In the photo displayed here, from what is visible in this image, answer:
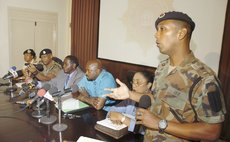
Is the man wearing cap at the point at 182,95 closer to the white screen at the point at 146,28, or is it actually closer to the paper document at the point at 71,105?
the paper document at the point at 71,105

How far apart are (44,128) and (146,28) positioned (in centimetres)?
268

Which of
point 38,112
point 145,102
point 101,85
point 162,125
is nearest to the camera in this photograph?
point 162,125

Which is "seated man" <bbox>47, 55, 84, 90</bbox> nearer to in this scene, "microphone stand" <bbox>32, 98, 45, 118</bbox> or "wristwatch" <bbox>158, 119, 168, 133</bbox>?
"microphone stand" <bbox>32, 98, 45, 118</bbox>

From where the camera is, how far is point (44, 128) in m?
1.61

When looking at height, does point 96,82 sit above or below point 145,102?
below

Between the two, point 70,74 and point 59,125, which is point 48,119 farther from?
point 70,74

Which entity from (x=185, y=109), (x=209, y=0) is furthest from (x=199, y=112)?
(x=209, y=0)

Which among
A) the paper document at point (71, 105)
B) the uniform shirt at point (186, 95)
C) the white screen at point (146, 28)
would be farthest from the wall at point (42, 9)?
the uniform shirt at point (186, 95)

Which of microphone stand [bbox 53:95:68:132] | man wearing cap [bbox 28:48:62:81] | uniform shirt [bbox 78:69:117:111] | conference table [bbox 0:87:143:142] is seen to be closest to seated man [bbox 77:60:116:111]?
uniform shirt [bbox 78:69:117:111]

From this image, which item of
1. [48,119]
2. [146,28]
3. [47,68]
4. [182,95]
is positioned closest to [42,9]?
[47,68]

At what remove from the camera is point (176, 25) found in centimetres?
110

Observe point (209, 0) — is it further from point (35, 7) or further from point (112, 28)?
point (35, 7)

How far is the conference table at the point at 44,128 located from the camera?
144 centimetres

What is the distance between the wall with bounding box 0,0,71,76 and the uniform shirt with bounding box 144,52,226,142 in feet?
14.2
